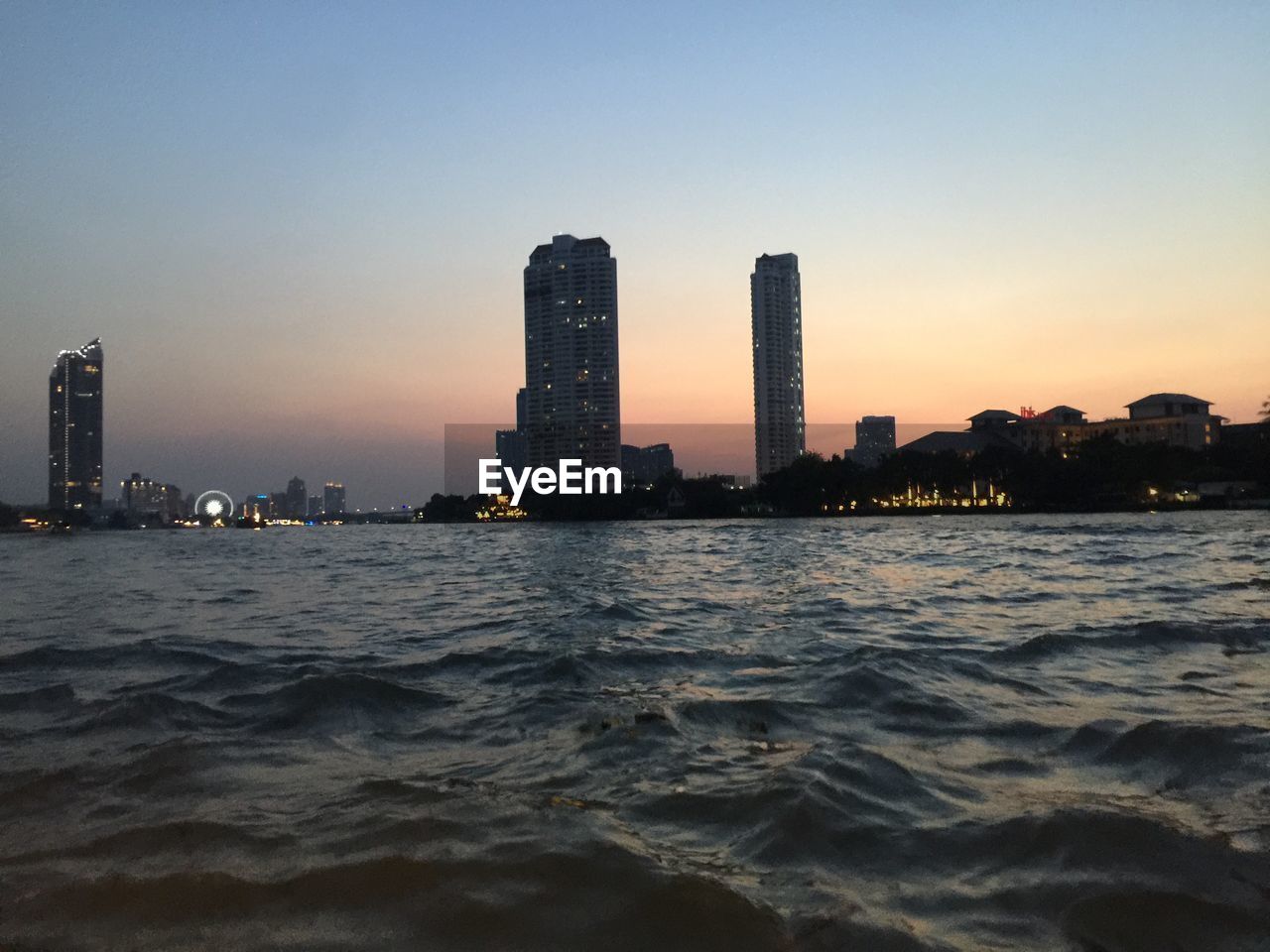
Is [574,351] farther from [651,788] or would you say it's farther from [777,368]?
[651,788]

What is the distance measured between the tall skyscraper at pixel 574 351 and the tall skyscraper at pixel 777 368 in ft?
134

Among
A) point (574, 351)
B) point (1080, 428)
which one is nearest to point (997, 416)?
point (1080, 428)

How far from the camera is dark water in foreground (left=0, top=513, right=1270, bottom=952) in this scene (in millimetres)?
2355

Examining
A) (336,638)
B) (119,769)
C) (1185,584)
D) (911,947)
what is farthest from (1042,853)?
(1185,584)

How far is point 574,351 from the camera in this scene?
166000mm

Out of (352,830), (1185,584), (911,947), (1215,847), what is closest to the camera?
(911,947)

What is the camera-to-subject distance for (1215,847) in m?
2.70

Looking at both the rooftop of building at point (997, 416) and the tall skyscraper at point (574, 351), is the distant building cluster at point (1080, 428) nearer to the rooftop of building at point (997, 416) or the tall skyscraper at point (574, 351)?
the rooftop of building at point (997, 416)

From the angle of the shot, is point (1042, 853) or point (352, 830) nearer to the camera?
point (1042, 853)

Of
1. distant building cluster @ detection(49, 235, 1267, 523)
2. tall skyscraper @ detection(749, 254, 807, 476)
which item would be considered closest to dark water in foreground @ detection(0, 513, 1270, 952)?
distant building cluster @ detection(49, 235, 1267, 523)

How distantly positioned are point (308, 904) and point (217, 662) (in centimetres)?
521

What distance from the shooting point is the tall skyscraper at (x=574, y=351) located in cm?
16400

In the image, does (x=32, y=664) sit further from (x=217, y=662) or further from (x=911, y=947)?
(x=911, y=947)

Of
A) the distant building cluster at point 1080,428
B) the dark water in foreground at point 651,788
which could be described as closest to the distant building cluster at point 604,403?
the distant building cluster at point 1080,428
